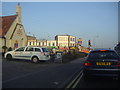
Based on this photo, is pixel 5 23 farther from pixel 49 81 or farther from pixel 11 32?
pixel 49 81

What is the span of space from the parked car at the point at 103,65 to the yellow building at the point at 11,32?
29645mm

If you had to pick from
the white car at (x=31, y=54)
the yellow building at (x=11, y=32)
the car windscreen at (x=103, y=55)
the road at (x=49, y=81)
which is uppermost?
the yellow building at (x=11, y=32)

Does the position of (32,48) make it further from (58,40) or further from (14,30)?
(58,40)

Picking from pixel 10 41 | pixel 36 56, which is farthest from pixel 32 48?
pixel 10 41

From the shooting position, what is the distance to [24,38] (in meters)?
45.1

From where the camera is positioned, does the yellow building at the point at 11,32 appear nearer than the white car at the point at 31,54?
No

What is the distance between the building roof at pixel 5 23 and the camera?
37750 mm

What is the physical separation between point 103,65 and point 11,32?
115ft

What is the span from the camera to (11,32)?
39.2m

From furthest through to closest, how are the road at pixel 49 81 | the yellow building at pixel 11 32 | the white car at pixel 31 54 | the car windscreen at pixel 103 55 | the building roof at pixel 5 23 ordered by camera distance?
the building roof at pixel 5 23 < the yellow building at pixel 11 32 < the white car at pixel 31 54 < the car windscreen at pixel 103 55 < the road at pixel 49 81

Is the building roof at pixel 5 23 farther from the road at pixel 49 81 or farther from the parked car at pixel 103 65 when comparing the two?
the parked car at pixel 103 65

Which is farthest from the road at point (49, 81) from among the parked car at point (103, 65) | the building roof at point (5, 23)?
the building roof at point (5, 23)

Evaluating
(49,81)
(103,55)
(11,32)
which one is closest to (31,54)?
(49,81)

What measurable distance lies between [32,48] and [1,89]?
10800 mm
